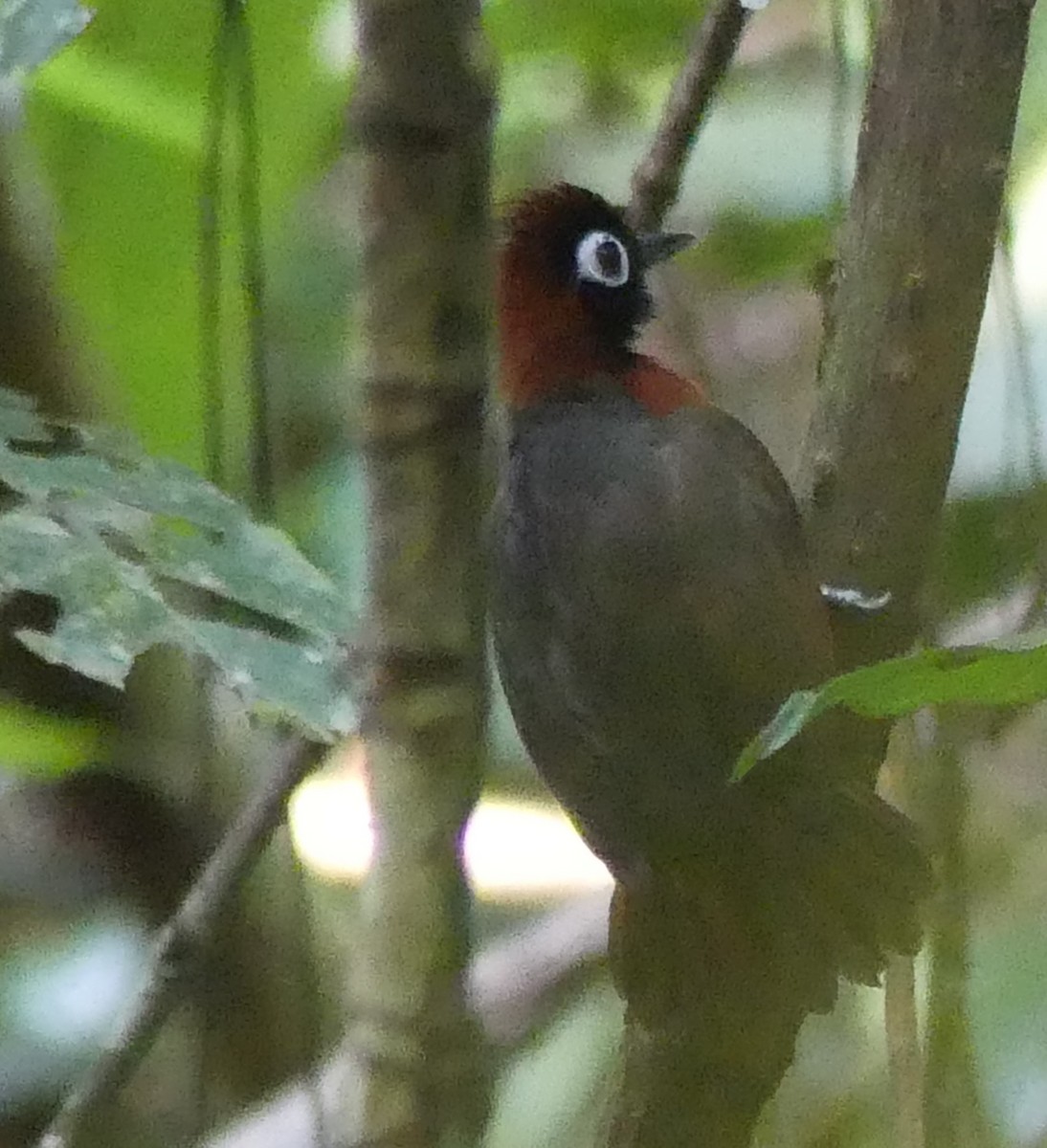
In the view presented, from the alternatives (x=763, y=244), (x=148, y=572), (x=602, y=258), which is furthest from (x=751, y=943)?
(x=763, y=244)

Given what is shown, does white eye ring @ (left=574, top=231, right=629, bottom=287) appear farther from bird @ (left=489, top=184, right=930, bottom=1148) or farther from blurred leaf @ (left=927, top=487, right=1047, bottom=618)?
blurred leaf @ (left=927, top=487, right=1047, bottom=618)

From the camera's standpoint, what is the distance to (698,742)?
3.34 feet

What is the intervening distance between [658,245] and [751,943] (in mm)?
585

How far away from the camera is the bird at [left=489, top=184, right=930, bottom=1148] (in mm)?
987

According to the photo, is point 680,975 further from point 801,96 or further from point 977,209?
point 801,96

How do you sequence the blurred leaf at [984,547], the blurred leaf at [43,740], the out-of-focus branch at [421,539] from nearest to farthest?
the out-of-focus branch at [421,539], the blurred leaf at [43,740], the blurred leaf at [984,547]

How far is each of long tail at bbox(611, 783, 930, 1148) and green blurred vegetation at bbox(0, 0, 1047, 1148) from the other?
334 millimetres

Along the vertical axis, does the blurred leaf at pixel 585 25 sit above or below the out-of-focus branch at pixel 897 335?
above

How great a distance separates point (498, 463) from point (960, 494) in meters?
0.42

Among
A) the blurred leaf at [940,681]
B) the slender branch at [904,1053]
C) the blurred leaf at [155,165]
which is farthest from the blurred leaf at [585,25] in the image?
the blurred leaf at [940,681]

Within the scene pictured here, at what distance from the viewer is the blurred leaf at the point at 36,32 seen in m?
0.69

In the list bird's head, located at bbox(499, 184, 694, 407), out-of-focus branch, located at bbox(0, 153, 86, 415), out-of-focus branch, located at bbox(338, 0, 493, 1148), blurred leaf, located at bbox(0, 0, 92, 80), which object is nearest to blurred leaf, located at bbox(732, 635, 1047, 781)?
out-of-focus branch, located at bbox(338, 0, 493, 1148)

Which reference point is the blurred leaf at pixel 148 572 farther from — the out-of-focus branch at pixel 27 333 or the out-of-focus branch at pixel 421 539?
the out-of-focus branch at pixel 27 333

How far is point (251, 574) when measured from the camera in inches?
28.2
